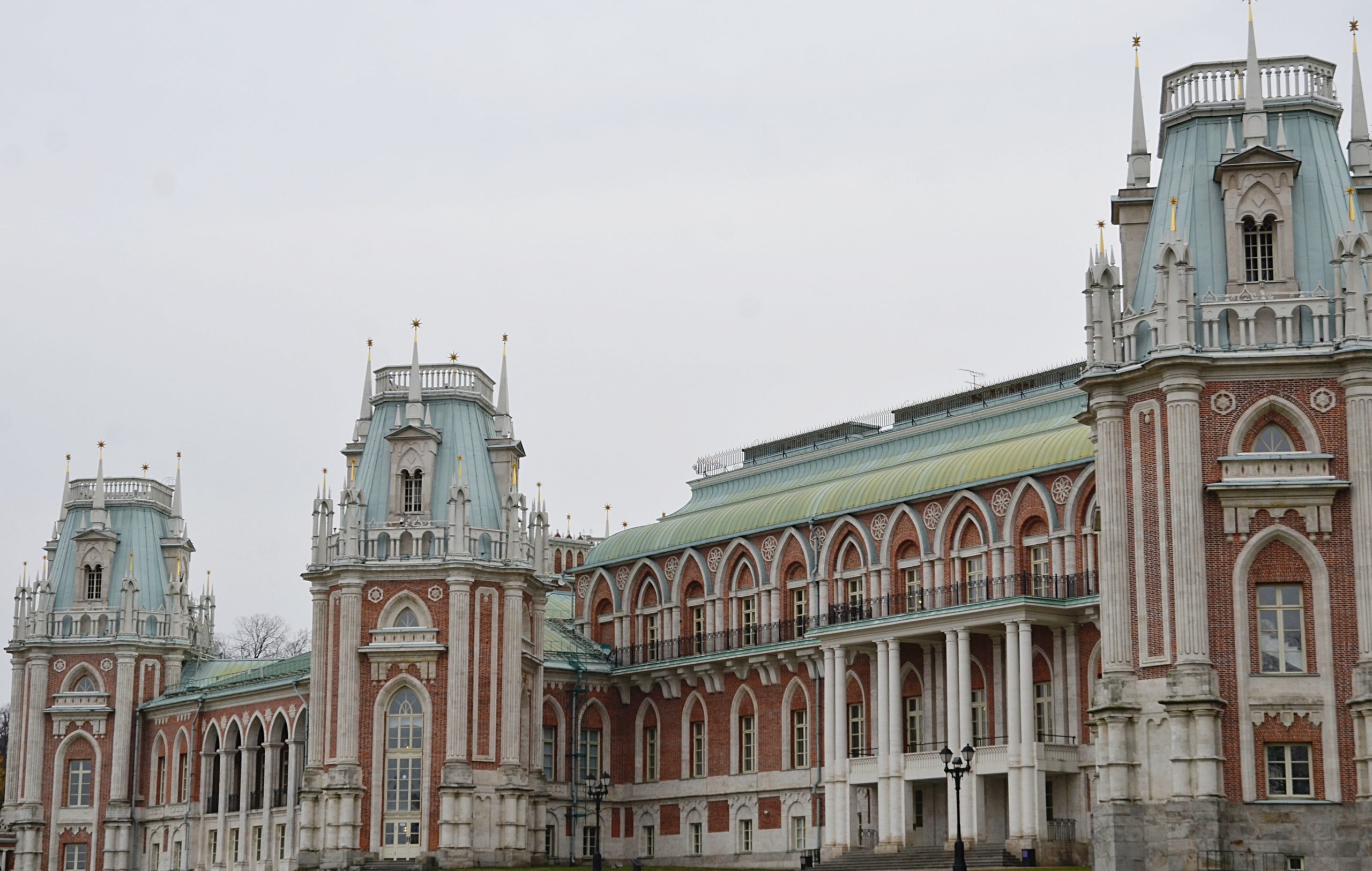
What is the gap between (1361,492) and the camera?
4656 cm

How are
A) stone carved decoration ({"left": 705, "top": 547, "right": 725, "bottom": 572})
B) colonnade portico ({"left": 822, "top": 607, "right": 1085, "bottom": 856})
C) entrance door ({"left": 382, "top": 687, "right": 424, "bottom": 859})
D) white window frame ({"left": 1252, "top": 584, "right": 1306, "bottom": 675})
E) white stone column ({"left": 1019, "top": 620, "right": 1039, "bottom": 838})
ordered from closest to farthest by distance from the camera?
white window frame ({"left": 1252, "top": 584, "right": 1306, "bottom": 675}), white stone column ({"left": 1019, "top": 620, "right": 1039, "bottom": 838}), colonnade portico ({"left": 822, "top": 607, "right": 1085, "bottom": 856}), entrance door ({"left": 382, "top": 687, "right": 424, "bottom": 859}), stone carved decoration ({"left": 705, "top": 547, "right": 725, "bottom": 572})

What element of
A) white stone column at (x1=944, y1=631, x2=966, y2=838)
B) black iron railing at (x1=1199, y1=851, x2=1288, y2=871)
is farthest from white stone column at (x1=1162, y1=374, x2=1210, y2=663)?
white stone column at (x1=944, y1=631, x2=966, y2=838)

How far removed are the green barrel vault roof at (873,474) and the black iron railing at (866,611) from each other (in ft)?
11.1

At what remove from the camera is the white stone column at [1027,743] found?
5969cm

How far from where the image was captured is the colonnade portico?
200 feet

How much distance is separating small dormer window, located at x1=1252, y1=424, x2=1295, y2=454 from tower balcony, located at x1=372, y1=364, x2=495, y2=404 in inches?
1309

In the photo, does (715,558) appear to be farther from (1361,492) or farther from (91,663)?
(1361,492)

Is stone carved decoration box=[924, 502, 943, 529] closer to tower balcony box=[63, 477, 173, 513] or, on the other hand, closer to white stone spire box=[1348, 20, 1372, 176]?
white stone spire box=[1348, 20, 1372, 176]

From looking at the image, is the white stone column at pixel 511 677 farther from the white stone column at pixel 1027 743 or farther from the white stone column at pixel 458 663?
the white stone column at pixel 1027 743

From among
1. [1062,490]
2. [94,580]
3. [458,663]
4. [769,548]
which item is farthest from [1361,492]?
[94,580]

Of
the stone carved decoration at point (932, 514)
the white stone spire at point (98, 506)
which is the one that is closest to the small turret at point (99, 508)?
the white stone spire at point (98, 506)

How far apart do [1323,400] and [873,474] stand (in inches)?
1082

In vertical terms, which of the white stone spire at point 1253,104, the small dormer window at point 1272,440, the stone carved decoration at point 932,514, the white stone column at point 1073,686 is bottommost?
the white stone column at point 1073,686

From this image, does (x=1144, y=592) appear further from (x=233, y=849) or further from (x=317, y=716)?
(x=233, y=849)
